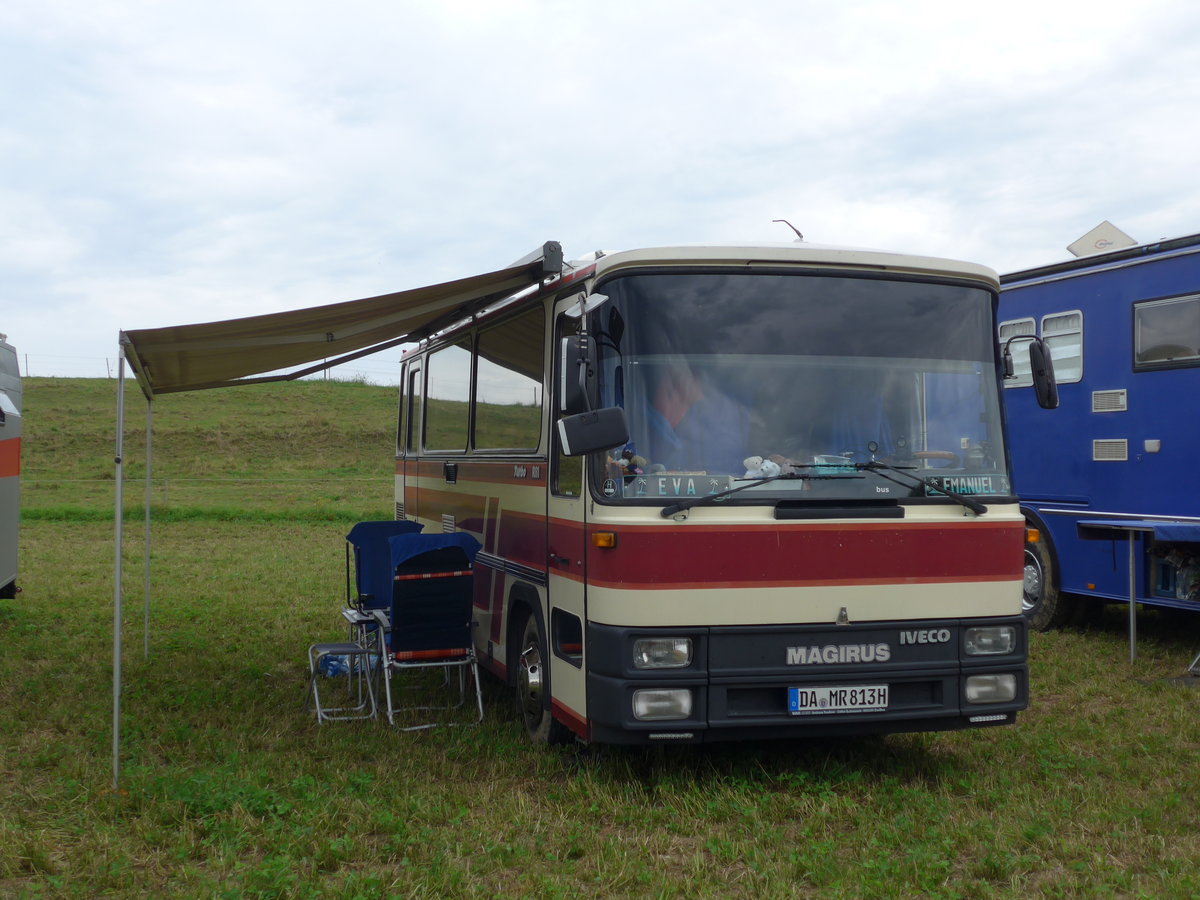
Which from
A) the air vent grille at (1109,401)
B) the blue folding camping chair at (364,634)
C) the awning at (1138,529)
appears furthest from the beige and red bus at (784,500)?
the air vent grille at (1109,401)

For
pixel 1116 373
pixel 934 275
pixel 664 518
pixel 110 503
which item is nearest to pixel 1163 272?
pixel 1116 373

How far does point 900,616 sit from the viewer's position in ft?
18.2

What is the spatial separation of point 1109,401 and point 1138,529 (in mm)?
1259

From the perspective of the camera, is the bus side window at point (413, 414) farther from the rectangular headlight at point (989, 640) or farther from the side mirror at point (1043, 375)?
the rectangular headlight at point (989, 640)

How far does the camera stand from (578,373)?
5352 millimetres

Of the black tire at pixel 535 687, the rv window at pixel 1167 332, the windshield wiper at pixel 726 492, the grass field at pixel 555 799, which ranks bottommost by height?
the grass field at pixel 555 799

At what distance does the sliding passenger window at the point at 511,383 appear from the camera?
21.5 feet

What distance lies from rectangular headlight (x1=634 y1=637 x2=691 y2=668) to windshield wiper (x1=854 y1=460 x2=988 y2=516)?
116 cm

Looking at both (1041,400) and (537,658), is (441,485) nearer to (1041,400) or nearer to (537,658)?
(537,658)

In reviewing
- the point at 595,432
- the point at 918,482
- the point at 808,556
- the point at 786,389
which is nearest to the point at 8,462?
the point at 595,432

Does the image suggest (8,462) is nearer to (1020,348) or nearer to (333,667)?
(333,667)

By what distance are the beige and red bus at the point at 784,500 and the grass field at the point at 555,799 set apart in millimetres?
436

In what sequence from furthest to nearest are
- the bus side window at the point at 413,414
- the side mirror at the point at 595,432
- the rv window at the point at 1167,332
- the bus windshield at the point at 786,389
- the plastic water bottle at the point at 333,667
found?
the bus side window at the point at 413,414
the plastic water bottle at the point at 333,667
the rv window at the point at 1167,332
the bus windshield at the point at 786,389
the side mirror at the point at 595,432

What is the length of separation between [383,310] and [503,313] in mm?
877
